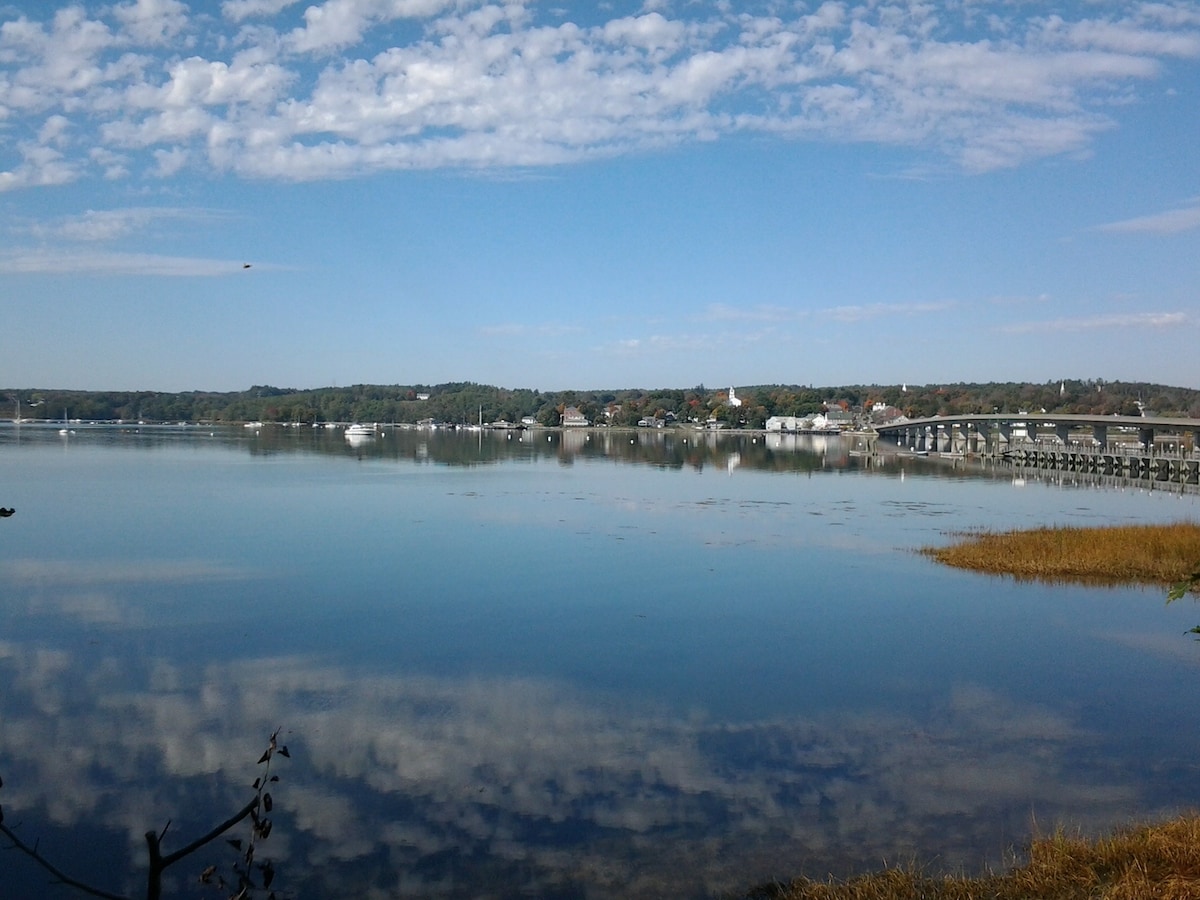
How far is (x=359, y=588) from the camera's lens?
2027 cm

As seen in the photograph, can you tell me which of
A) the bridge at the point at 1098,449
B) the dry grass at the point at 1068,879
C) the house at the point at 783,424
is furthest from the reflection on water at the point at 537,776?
the house at the point at 783,424

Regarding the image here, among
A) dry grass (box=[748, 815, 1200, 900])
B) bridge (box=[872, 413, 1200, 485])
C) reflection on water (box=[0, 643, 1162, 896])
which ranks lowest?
reflection on water (box=[0, 643, 1162, 896])

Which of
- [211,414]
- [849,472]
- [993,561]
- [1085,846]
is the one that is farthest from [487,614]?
[211,414]

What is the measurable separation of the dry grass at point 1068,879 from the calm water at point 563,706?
631 millimetres

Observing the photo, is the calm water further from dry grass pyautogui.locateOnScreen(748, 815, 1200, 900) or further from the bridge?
the bridge

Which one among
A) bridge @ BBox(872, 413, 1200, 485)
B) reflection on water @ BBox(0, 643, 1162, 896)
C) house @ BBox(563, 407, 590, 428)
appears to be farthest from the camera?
house @ BBox(563, 407, 590, 428)

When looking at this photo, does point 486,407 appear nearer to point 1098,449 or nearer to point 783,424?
point 783,424

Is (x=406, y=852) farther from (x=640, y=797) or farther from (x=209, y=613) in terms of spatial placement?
(x=209, y=613)

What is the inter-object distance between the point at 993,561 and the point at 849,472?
38.3m

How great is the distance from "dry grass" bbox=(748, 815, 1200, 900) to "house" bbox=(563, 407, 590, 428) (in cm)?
17283

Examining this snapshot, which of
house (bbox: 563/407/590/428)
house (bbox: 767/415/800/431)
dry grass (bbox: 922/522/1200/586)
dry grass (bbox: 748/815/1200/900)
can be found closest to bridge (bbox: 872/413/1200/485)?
dry grass (bbox: 922/522/1200/586)

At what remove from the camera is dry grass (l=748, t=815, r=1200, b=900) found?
710 cm

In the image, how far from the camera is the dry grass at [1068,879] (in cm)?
710

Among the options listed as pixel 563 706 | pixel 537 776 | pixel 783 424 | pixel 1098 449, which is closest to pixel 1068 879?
pixel 537 776
